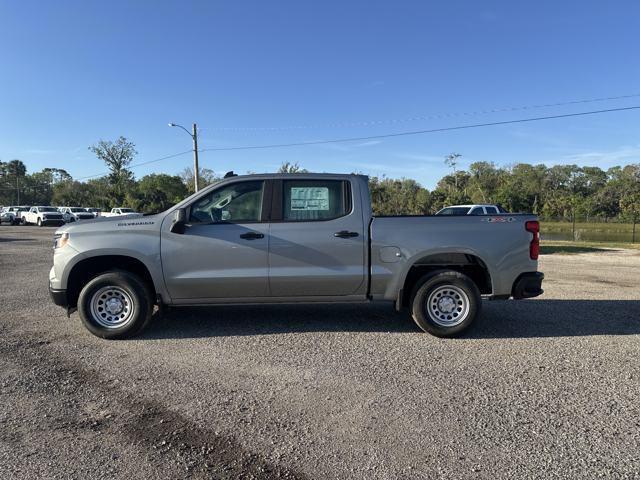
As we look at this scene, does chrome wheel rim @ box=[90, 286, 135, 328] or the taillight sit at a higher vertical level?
the taillight

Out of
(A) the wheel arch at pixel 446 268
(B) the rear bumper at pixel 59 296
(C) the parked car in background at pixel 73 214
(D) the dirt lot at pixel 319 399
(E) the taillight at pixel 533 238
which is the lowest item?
(D) the dirt lot at pixel 319 399

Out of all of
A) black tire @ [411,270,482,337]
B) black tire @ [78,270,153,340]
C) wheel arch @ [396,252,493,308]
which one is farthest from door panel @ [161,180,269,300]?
black tire @ [411,270,482,337]

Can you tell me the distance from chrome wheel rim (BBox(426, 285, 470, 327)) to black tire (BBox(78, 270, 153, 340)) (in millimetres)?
3380

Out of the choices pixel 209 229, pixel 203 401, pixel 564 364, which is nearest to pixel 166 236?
pixel 209 229

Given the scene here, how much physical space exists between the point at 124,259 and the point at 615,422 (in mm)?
5140

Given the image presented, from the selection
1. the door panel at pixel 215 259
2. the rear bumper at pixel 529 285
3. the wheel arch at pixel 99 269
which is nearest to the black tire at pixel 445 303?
the rear bumper at pixel 529 285

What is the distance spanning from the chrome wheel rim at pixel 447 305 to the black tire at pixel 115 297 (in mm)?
3380

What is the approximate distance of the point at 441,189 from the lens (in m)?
69.8

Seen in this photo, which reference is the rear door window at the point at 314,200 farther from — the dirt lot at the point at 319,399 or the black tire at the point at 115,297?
the black tire at the point at 115,297

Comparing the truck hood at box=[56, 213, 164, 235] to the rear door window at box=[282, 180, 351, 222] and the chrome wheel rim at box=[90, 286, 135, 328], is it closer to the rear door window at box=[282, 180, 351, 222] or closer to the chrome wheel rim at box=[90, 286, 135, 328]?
the chrome wheel rim at box=[90, 286, 135, 328]

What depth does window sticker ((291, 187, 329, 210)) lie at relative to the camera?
5.70m

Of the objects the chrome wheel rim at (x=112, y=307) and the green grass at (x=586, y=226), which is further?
the green grass at (x=586, y=226)

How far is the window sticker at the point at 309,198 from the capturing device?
5.70m

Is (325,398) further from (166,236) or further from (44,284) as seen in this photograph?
(44,284)
